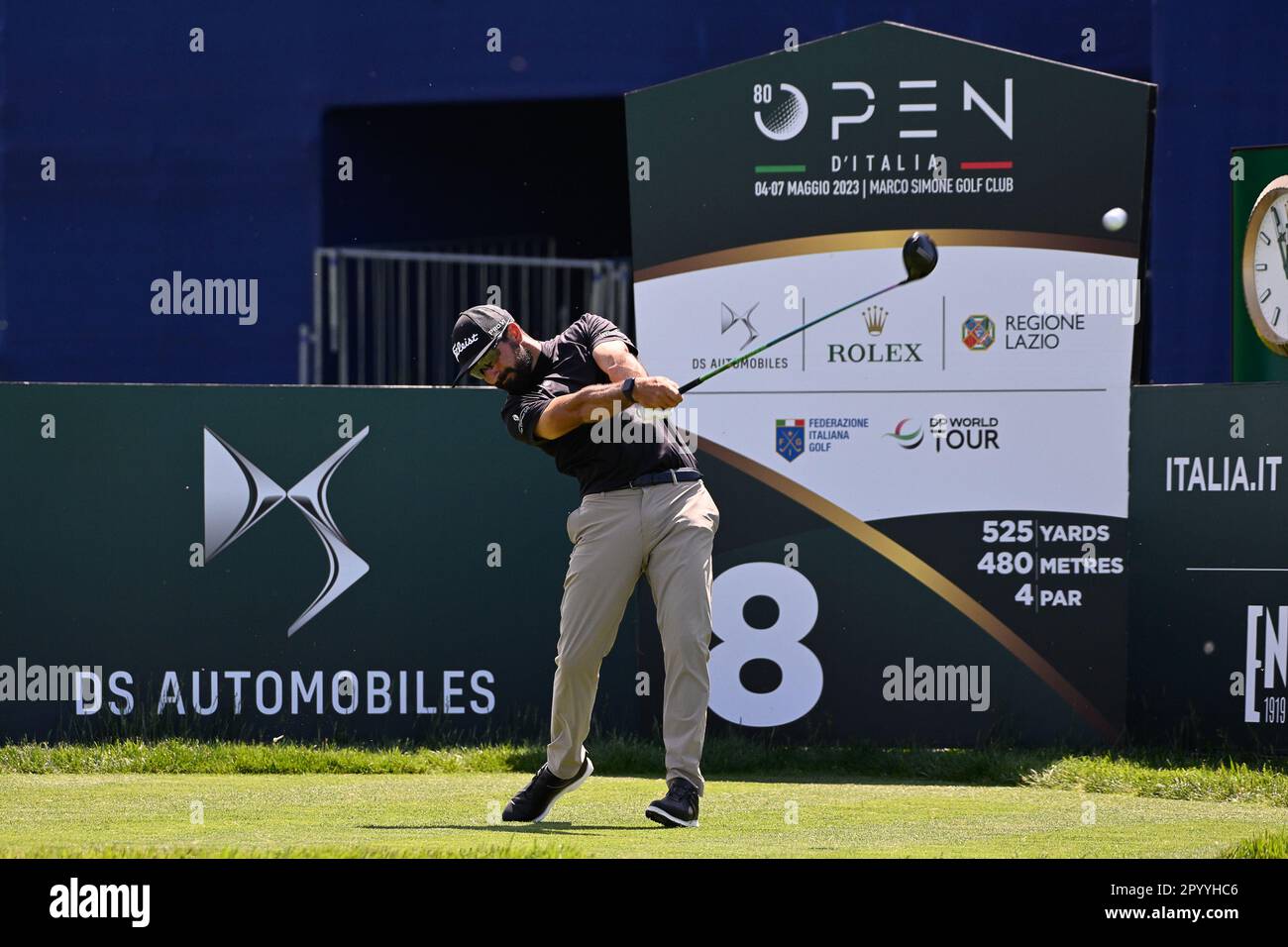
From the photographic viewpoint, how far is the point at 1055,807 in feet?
24.7

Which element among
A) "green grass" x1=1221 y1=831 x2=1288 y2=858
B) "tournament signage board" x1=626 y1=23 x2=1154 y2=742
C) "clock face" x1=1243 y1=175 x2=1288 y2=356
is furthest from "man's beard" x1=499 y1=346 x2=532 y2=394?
"clock face" x1=1243 y1=175 x2=1288 y2=356

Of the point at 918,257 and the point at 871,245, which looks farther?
the point at 871,245

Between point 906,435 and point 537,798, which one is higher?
point 906,435

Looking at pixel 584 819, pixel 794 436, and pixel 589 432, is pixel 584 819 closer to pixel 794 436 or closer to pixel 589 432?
pixel 589 432

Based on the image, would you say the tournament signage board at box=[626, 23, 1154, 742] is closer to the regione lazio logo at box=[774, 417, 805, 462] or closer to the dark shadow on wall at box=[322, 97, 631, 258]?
the regione lazio logo at box=[774, 417, 805, 462]

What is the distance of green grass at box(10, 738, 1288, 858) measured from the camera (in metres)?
6.04

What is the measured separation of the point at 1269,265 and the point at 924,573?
6.99 feet

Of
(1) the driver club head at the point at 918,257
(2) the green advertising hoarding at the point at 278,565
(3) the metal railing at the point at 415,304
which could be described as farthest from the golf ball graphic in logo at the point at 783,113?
(3) the metal railing at the point at 415,304

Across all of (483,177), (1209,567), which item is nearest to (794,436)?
(1209,567)

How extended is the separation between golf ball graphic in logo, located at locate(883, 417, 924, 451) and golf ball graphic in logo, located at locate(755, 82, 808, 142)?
1.51 metres

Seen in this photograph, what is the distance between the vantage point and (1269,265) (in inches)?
332

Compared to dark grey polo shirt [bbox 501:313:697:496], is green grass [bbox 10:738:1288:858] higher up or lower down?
lower down

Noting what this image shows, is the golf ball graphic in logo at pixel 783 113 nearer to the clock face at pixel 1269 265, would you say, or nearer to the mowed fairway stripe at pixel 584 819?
the clock face at pixel 1269 265
